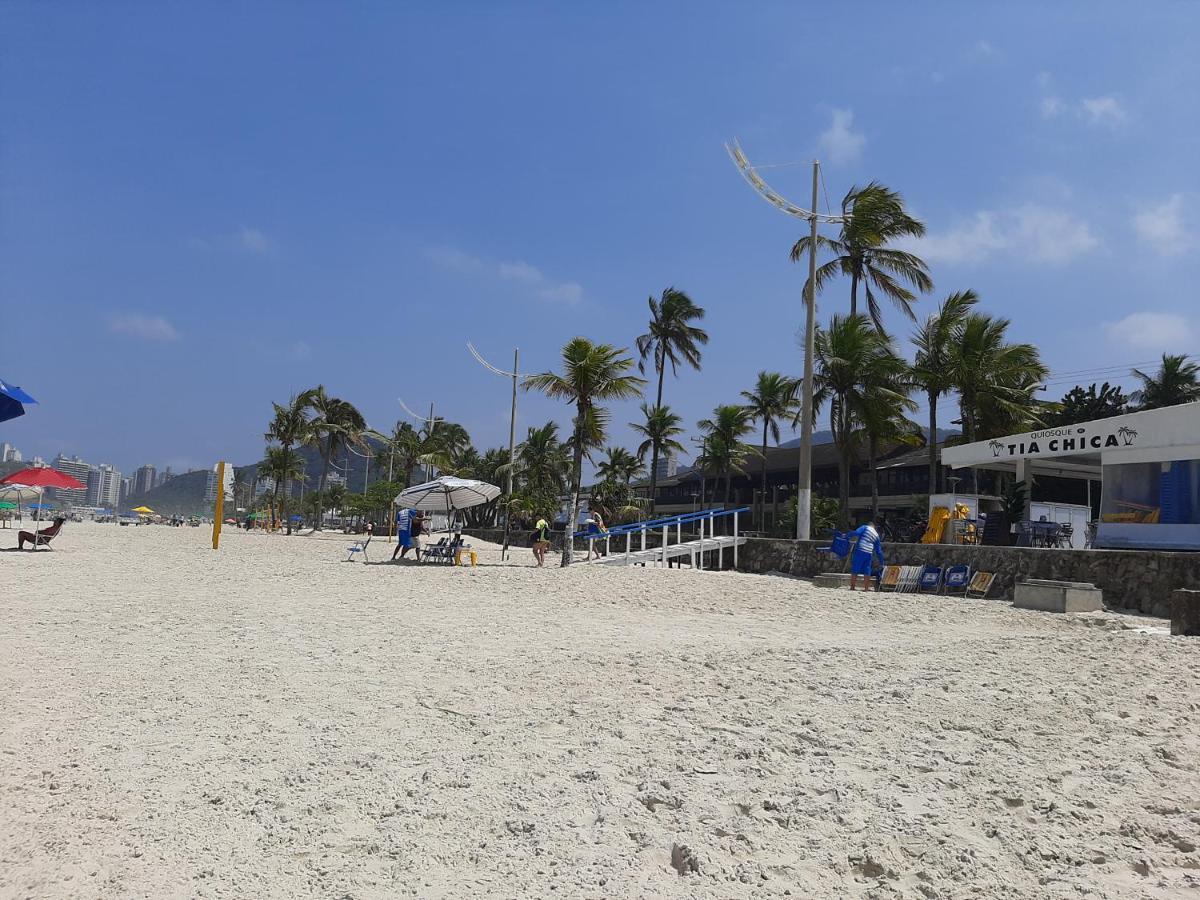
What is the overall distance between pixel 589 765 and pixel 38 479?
23.1 m

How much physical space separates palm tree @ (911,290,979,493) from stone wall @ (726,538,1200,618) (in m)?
10.3

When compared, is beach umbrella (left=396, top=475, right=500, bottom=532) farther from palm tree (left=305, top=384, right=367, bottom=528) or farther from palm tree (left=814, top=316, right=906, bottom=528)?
palm tree (left=305, top=384, right=367, bottom=528)

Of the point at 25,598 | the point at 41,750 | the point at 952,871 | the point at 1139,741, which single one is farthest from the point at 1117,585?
the point at 25,598

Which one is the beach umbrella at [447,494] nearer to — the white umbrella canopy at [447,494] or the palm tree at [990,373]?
the white umbrella canopy at [447,494]

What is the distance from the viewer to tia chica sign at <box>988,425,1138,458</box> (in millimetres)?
16609

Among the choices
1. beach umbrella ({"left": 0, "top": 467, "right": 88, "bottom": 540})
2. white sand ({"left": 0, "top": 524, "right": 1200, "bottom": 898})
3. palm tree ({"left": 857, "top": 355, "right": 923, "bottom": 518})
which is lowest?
white sand ({"left": 0, "top": 524, "right": 1200, "bottom": 898})

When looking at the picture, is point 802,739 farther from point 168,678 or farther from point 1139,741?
point 168,678

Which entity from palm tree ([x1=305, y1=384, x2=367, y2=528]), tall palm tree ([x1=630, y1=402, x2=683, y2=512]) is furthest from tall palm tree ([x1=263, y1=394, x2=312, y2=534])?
tall palm tree ([x1=630, y1=402, x2=683, y2=512])

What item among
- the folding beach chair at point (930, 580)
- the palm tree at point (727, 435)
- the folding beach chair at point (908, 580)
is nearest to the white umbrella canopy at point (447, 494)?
the folding beach chair at point (908, 580)

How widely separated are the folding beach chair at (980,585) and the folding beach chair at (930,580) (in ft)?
1.75

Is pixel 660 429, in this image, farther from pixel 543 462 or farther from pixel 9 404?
pixel 9 404

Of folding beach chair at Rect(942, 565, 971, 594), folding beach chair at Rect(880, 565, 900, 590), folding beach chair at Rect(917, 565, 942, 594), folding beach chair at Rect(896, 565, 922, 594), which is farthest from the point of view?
folding beach chair at Rect(880, 565, 900, 590)

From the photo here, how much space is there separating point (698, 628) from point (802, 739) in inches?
182

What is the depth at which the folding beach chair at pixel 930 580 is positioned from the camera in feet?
49.4
